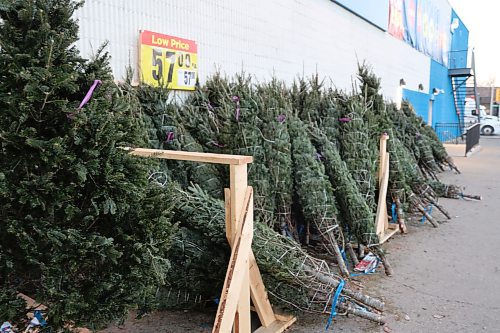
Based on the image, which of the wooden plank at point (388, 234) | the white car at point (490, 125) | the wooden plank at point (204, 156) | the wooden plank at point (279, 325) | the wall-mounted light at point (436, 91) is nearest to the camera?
the wooden plank at point (204, 156)

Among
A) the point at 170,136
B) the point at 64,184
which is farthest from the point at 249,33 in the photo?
the point at 64,184

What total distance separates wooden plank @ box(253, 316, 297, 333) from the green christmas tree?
161 cm

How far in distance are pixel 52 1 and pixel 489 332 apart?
4.18 meters

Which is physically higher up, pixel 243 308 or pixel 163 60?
pixel 163 60

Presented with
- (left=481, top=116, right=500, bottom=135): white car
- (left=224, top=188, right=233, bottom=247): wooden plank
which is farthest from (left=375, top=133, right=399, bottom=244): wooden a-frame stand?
(left=481, top=116, right=500, bottom=135): white car

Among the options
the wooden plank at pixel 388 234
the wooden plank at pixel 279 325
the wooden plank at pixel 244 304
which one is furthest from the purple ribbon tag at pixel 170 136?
the wooden plank at pixel 388 234

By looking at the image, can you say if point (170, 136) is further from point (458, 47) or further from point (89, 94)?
point (458, 47)

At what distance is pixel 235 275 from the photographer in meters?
2.85

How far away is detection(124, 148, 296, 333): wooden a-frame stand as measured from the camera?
2.79 meters

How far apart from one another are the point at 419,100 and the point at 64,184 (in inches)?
915

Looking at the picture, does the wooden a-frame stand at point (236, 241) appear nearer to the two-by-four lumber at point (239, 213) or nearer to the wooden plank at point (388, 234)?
the two-by-four lumber at point (239, 213)

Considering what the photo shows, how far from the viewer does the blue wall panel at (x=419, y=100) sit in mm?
20766

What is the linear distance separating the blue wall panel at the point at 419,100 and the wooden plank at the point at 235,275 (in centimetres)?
1895

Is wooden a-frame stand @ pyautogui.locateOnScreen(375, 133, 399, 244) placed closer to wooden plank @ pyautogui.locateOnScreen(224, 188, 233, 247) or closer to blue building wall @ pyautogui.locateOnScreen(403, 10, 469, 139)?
wooden plank @ pyautogui.locateOnScreen(224, 188, 233, 247)
